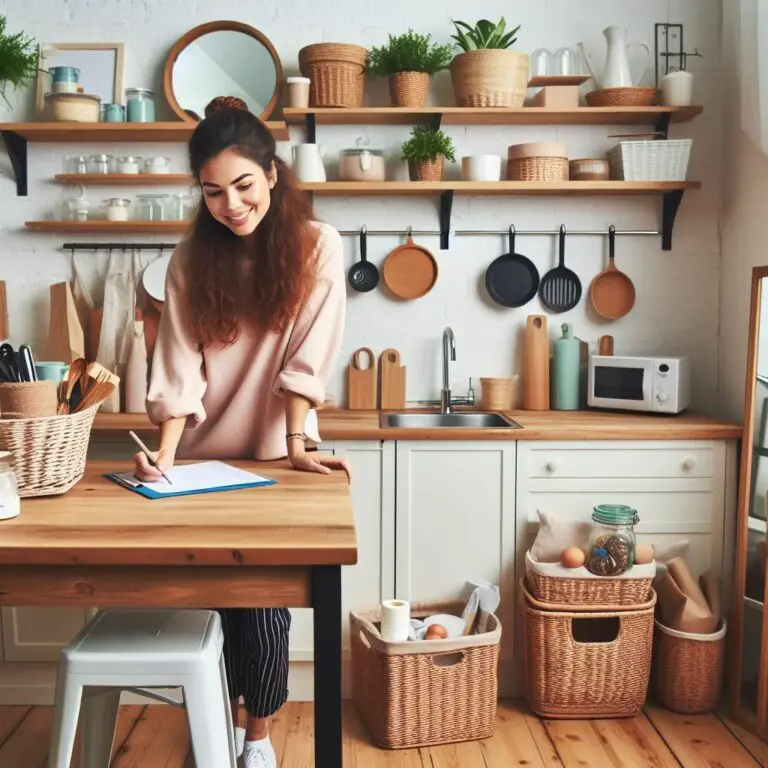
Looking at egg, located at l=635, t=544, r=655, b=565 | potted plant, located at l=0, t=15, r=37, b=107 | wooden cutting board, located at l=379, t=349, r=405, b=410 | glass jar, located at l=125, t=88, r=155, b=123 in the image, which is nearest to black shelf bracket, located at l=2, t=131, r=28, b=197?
potted plant, located at l=0, t=15, r=37, b=107

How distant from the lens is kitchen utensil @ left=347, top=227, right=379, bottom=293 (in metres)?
3.47

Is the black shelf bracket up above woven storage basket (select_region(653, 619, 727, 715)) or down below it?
above

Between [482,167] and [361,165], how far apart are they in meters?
0.44

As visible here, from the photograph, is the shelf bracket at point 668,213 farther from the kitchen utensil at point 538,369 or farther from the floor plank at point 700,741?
the floor plank at point 700,741

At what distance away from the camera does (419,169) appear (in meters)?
3.30

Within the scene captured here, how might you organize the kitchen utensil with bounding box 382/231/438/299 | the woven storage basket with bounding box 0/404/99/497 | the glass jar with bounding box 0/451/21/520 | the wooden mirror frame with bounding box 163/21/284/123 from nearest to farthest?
the glass jar with bounding box 0/451/21/520 → the woven storage basket with bounding box 0/404/99/497 → the wooden mirror frame with bounding box 163/21/284/123 → the kitchen utensil with bounding box 382/231/438/299

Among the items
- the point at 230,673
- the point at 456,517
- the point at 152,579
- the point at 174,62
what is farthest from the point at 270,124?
the point at 152,579

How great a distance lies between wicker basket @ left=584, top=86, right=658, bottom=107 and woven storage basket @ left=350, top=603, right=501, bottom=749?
1.89 metres

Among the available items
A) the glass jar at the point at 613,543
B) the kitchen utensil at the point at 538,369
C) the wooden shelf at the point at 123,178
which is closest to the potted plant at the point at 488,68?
the kitchen utensil at the point at 538,369

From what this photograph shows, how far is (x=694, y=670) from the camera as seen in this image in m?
2.82

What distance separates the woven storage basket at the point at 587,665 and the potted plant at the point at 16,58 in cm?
254

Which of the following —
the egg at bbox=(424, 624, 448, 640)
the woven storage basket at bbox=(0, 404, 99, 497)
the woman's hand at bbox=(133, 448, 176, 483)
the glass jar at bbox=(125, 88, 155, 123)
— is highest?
the glass jar at bbox=(125, 88, 155, 123)

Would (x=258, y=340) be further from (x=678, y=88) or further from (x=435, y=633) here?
(x=678, y=88)

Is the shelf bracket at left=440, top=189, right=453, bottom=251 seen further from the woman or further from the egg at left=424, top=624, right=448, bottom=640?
the egg at left=424, top=624, right=448, bottom=640
